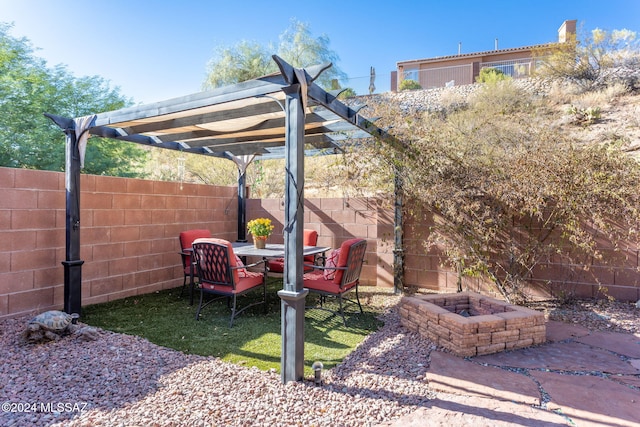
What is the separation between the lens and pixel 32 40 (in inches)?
335

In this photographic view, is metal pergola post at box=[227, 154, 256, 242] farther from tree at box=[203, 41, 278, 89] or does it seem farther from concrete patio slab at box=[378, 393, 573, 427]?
tree at box=[203, 41, 278, 89]

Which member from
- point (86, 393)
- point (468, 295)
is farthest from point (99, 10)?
point (468, 295)

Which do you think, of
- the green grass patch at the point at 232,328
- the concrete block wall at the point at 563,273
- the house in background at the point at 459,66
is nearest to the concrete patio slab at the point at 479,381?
the green grass patch at the point at 232,328

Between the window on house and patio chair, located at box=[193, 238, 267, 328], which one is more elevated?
the window on house

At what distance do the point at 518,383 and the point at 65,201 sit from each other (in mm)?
5231

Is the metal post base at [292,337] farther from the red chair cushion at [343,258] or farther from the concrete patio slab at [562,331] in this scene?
the concrete patio slab at [562,331]

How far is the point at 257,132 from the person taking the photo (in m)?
5.14

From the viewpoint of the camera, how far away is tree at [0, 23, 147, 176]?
7.95m

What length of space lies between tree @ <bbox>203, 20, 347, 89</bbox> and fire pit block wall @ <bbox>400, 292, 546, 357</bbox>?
14177 mm

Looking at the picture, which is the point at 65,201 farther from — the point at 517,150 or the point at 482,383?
the point at 517,150

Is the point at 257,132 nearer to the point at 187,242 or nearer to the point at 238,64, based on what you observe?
the point at 187,242

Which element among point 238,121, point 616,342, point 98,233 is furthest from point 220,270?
point 616,342

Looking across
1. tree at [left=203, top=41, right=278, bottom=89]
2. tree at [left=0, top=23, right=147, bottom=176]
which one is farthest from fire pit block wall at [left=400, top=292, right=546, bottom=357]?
tree at [left=203, top=41, right=278, bottom=89]

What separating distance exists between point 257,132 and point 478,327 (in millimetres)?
3675
